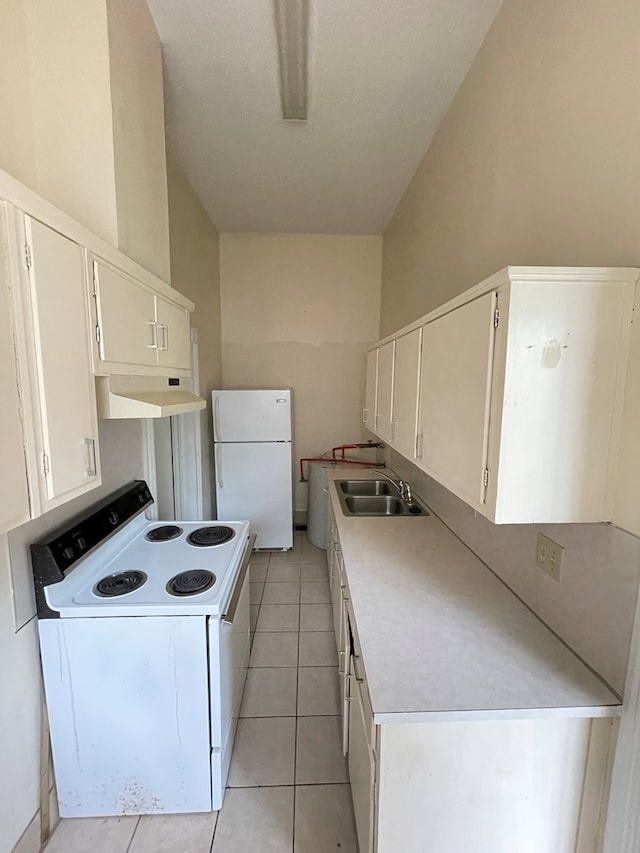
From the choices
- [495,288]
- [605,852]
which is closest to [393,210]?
[495,288]

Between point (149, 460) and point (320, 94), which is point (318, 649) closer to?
point (149, 460)

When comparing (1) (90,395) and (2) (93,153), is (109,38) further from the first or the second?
(1) (90,395)

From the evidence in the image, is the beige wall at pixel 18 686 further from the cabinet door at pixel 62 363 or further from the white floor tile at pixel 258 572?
the white floor tile at pixel 258 572

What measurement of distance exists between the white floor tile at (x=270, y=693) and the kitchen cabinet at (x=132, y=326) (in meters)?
1.72

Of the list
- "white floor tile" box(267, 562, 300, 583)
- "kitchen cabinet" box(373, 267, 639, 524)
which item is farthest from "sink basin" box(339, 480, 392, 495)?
"kitchen cabinet" box(373, 267, 639, 524)

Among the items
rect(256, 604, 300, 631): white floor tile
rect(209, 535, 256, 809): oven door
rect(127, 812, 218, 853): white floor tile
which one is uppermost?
rect(209, 535, 256, 809): oven door

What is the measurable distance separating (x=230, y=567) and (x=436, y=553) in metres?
0.94

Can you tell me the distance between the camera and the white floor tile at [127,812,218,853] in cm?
141

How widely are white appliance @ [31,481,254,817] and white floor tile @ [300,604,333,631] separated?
1.09 meters

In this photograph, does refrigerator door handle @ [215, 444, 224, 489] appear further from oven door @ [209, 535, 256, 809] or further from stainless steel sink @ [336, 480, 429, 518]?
oven door @ [209, 535, 256, 809]

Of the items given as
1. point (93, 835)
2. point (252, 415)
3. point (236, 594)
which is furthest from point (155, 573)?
point (252, 415)

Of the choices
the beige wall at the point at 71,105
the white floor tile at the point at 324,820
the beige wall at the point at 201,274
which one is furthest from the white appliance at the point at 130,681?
the beige wall at the point at 201,274

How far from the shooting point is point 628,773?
34.5 inches

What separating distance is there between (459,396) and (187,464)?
8.16ft
